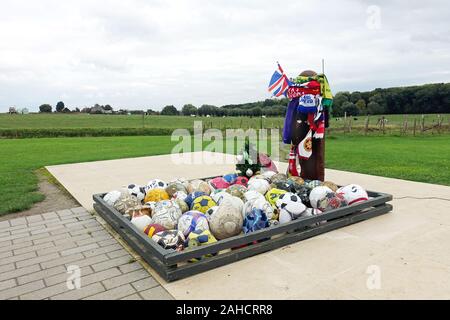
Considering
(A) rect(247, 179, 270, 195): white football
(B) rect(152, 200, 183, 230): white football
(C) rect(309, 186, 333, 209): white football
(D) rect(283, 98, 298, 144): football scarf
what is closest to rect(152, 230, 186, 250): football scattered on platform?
(B) rect(152, 200, 183, 230): white football

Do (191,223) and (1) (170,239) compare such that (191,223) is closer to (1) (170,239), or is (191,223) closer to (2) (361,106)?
(1) (170,239)

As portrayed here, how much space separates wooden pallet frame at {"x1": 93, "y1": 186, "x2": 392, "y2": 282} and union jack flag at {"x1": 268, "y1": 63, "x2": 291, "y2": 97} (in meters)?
2.33

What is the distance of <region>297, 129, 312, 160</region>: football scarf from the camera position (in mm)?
5844

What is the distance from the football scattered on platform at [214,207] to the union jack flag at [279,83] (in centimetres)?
153

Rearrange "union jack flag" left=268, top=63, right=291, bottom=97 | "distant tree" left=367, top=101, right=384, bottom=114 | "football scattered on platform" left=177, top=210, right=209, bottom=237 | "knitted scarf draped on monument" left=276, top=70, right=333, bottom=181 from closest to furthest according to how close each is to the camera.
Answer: "football scattered on platform" left=177, top=210, right=209, bottom=237 < "knitted scarf draped on monument" left=276, top=70, right=333, bottom=181 < "union jack flag" left=268, top=63, right=291, bottom=97 < "distant tree" left=367, top=101, right=384, bottom=114

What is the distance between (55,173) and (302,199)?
6858 millimetres

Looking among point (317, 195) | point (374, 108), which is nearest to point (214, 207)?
point (317, 195)

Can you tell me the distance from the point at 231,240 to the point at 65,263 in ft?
5.61

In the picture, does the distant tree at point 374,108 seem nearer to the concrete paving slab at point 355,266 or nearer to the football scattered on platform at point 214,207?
the concrete paving slab at point 355,266

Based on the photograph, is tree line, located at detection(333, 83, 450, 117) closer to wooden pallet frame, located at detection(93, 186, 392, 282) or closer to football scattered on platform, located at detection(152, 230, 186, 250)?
wooden pallet frame, located at detection(93, 186, 392, 282)

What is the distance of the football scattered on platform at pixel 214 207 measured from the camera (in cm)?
371

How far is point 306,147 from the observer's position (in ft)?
19.3
